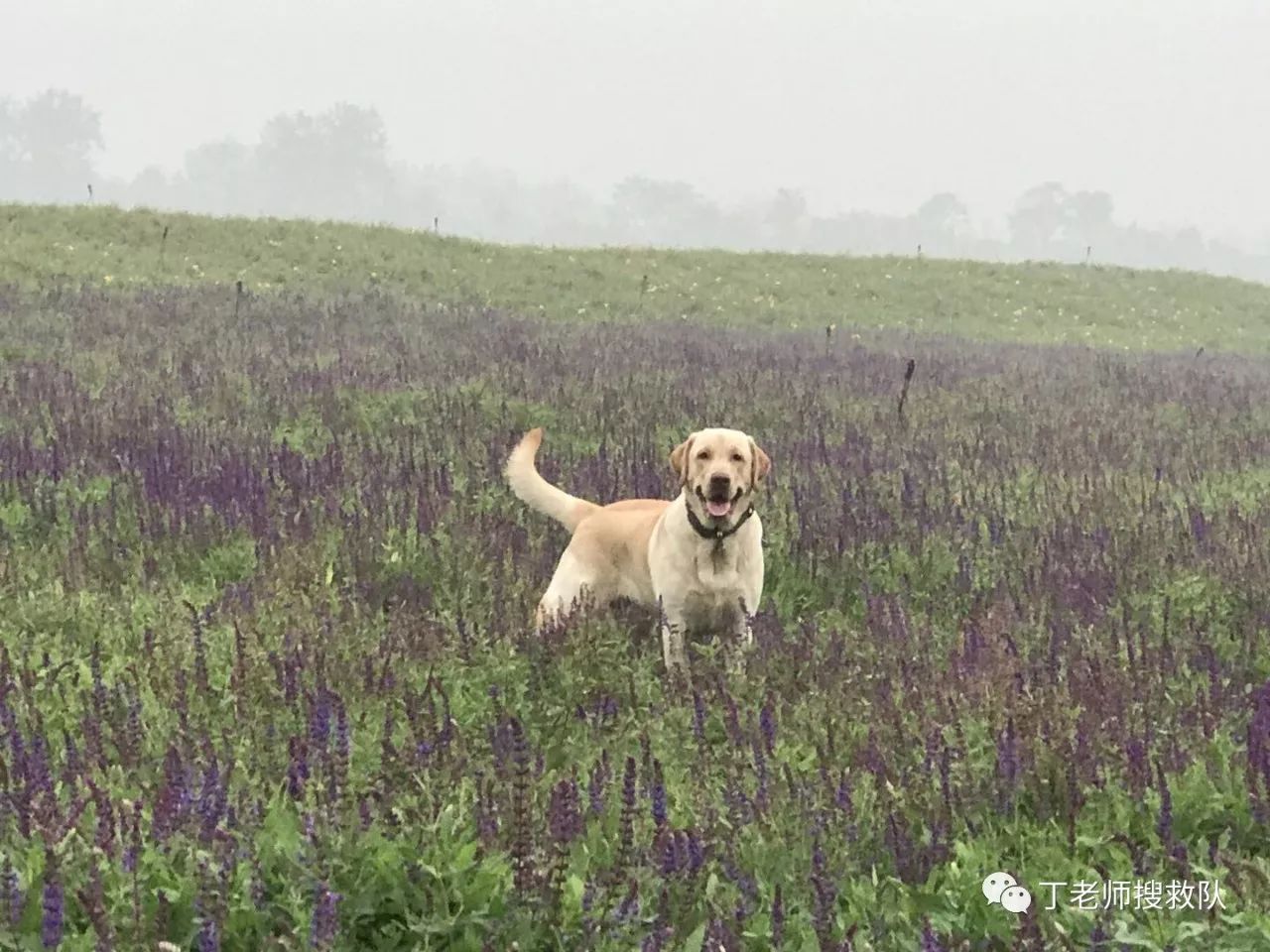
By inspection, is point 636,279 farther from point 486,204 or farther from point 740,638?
point 486,204

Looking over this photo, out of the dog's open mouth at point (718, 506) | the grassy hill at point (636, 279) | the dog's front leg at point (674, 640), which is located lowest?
the dog's front leg at point (674, 640)

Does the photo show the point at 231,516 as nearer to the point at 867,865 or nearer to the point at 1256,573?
the point at 867,865

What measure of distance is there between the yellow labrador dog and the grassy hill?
1268 cm

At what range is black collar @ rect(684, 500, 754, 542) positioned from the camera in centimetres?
433

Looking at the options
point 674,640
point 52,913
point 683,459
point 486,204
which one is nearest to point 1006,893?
point 52,913

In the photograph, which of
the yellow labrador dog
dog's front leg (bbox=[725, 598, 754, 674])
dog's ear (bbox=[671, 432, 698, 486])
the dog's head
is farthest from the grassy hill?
dog's front leg (bbox=[725, 598, 754, 674])

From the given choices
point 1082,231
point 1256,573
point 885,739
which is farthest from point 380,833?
point 1082,231

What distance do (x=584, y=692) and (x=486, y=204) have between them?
194 meters

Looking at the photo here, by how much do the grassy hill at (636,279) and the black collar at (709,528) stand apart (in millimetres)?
13116

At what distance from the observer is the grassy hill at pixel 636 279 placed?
19.0m

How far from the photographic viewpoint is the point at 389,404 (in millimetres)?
7840

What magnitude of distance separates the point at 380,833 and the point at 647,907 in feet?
1.95

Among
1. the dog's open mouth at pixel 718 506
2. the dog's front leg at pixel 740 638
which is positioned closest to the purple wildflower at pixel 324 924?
the dog's front leg at pixel 740 638

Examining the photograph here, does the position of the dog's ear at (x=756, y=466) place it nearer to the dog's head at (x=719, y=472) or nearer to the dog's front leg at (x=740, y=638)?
the dog's head at (x=719, y=472)
